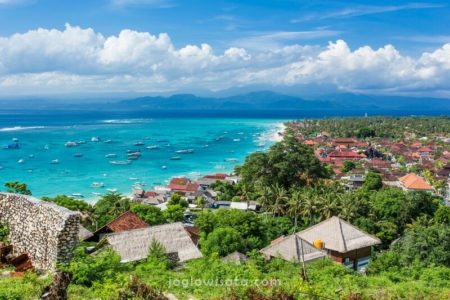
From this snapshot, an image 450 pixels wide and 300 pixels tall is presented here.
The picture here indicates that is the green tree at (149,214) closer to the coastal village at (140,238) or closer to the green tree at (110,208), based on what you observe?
the coastal village at (140,238)

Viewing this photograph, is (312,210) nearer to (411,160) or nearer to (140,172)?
(140,172)

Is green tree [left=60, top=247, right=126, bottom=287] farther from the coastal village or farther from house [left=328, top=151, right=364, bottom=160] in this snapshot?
house [left=328, top=151, right=364, bottom=160]

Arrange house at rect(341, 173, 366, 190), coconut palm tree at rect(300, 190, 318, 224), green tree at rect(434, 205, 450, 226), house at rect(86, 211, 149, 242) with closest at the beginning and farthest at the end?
house at rect(86, 211, 149, 242), green tree at rect(434, 205, 450, 226), coconut palm tree at rect(300, 190, 318, 224), house at rect(341, 173, 366, 190)

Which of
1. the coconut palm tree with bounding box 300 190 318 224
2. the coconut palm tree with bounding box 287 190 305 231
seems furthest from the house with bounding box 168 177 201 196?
the coconut palm tree with bounding box 300 190 318 224

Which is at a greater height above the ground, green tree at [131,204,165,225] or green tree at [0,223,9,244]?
green tree at [0,223,9,244]

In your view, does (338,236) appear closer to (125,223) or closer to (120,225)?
(125,223)
